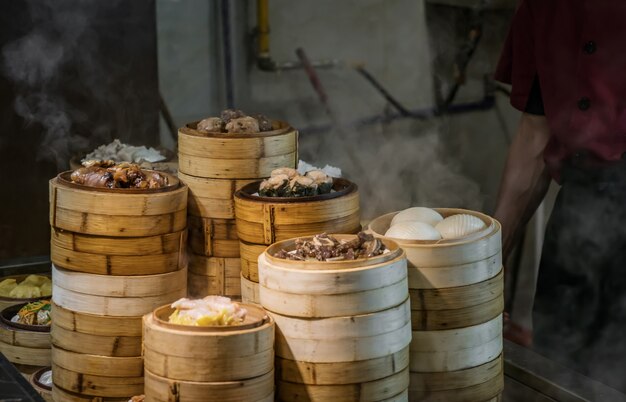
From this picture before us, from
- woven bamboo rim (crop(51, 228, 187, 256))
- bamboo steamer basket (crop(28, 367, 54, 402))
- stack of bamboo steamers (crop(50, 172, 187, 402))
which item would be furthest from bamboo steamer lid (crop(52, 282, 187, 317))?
bamboo steamer basket (crop(28, 367, 54, 402))

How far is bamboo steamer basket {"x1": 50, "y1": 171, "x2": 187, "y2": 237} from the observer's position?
2.51 metres

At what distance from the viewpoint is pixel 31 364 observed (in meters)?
3.09

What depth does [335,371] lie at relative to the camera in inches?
88.4

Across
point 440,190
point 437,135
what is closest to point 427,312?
point 440,190

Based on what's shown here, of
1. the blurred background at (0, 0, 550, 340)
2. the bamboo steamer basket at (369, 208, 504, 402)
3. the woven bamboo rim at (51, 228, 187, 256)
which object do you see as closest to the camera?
the bamboo steamer basket at (369, 208, 504, 402)

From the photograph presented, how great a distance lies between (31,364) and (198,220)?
80cm

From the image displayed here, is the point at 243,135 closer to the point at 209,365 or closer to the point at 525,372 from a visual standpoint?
the point at 209,365

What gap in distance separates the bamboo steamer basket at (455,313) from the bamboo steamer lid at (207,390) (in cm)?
50

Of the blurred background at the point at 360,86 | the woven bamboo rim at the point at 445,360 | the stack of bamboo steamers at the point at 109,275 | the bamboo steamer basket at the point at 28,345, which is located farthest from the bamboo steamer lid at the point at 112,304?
the blurred background at the point at 360,86

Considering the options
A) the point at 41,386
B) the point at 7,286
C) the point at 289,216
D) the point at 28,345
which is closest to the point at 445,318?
the point at 289,216

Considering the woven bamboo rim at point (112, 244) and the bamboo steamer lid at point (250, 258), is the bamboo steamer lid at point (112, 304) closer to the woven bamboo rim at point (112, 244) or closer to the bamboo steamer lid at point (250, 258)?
the woven bamboo rim at point (112, 244)

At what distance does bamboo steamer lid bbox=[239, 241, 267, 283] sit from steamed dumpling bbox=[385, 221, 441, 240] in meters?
0.36

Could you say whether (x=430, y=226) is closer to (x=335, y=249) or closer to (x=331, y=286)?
(x=335, y=249)

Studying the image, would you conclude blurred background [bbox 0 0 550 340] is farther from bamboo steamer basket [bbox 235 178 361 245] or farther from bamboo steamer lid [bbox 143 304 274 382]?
bamboo steamer lid [bbox 143 304 274 382]
